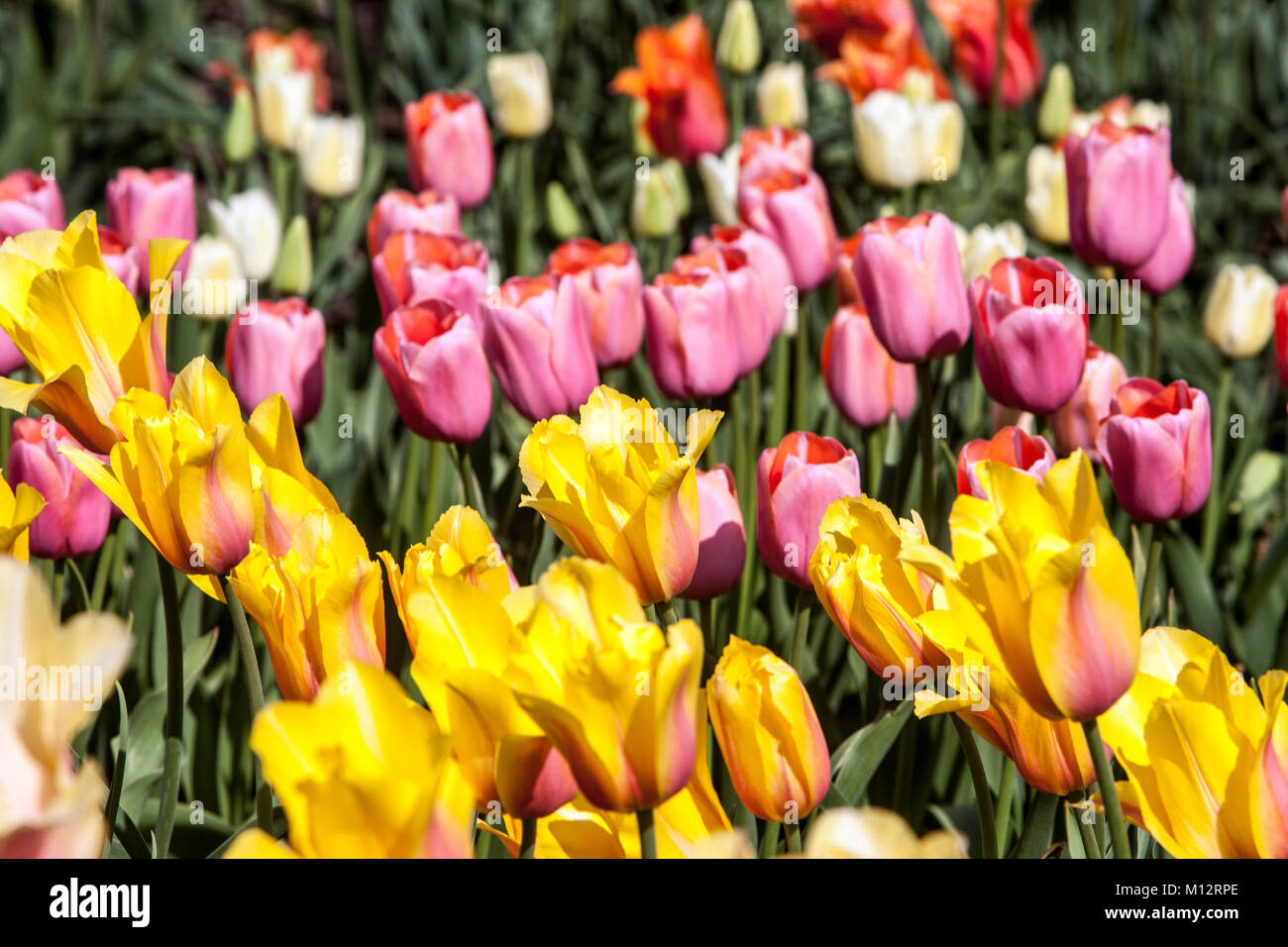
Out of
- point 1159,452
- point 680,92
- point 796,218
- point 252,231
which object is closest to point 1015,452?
point 1159,452

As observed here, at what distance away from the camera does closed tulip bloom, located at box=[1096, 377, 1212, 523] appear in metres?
1.17

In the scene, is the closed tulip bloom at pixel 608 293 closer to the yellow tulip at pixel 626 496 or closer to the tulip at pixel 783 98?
the yellow tulip at pixel 626 496

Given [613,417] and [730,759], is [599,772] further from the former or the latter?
[613,417]

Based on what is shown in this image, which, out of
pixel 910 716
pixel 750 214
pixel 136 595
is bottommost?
pixel 910 716

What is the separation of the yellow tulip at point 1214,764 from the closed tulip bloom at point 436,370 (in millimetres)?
711

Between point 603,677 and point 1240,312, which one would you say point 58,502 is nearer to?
point 603,677

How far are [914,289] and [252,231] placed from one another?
3.89 feet

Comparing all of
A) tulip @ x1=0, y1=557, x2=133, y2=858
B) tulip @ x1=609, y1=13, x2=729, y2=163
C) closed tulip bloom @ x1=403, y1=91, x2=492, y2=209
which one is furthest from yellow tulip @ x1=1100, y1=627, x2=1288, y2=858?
tulip @ x1=609, y1=13, x2=729, y2=163

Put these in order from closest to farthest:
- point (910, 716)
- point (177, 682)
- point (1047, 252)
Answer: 1. point (177, 682)
2. point (910, 716)
3. point (1047, 252)

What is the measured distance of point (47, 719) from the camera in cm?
60

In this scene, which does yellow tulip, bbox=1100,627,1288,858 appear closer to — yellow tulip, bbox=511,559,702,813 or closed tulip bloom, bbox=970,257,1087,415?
yellow tulip, bbox=511,559,702,813

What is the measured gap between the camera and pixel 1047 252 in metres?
2.44

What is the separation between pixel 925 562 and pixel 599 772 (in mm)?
208
